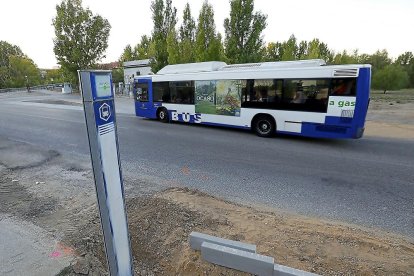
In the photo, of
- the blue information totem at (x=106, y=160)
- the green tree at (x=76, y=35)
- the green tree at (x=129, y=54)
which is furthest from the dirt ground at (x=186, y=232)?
the green tree at (x=129, y=54)

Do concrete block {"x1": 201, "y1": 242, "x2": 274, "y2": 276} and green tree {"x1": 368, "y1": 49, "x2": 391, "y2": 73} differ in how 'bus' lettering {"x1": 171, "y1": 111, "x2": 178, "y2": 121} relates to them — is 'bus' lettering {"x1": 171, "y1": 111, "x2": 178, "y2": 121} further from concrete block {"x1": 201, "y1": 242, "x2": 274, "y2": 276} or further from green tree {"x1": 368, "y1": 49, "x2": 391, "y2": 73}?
green tree {"x1": 368, "y1": 49, "x2": 391, "y2": 73}

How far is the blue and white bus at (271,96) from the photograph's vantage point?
788cm

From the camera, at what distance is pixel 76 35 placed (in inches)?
1335

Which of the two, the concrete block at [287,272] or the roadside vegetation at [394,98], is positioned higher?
the concrete block at [287,272]

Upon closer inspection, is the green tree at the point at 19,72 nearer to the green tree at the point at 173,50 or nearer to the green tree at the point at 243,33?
the green tree at the point at 173,50

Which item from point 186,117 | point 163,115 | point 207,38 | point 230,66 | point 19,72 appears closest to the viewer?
point 230,66

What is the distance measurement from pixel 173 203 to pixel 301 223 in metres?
1.95

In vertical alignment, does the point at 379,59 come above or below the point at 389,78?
above

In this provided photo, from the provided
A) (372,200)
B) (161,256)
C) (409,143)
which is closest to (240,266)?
(161,256)

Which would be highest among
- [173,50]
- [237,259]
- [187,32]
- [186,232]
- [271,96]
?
[187,32]

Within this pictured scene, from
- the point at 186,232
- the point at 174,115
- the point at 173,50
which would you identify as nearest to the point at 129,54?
the point at 173,50

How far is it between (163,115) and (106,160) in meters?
11.4

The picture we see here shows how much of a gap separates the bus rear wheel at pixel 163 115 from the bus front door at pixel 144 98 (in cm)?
36

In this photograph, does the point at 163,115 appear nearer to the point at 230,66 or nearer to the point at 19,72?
the point at 230,66
